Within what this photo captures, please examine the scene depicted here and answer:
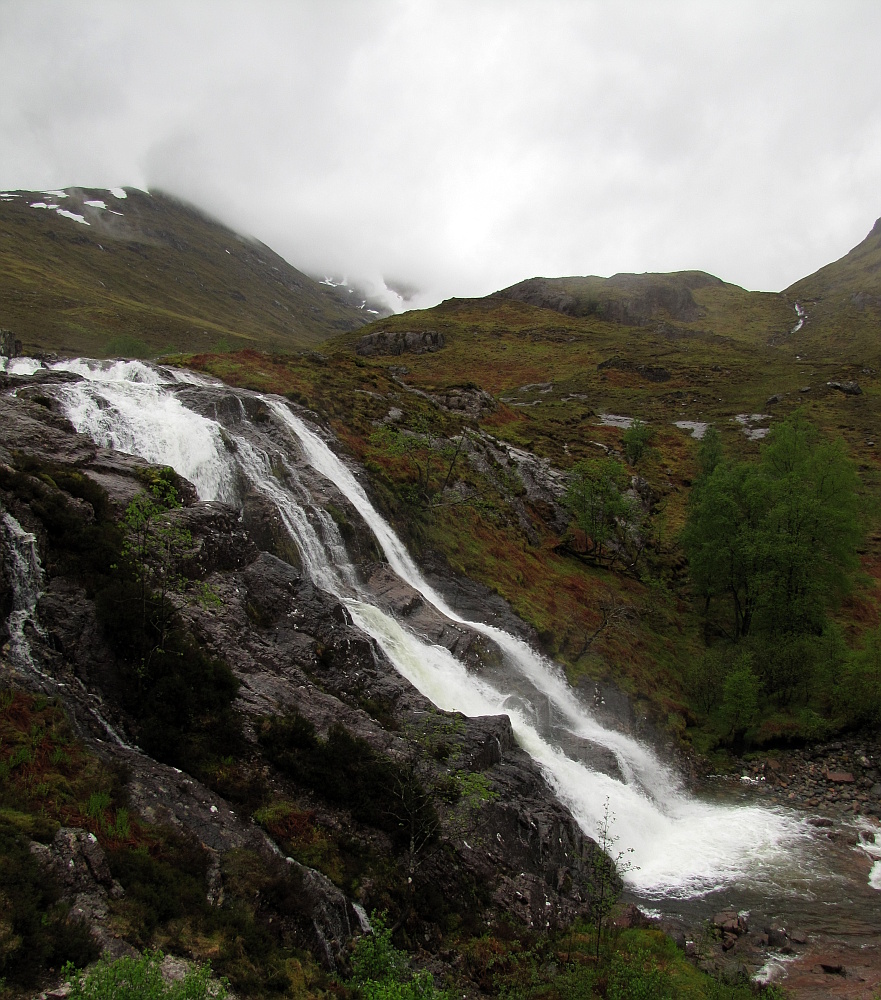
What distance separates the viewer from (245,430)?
119 ft

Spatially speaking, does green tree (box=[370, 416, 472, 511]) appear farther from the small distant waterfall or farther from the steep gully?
the small distant waterfall

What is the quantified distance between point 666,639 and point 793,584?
914cm

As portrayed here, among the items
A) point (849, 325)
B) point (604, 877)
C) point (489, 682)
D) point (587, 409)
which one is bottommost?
point (604, 877)

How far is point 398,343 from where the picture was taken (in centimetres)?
14838

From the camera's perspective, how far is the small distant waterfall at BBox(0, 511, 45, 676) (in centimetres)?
1362

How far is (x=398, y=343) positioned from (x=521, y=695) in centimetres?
12986

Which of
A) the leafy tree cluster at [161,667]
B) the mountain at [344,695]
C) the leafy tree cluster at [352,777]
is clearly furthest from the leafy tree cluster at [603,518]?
the leafy tree cluster at [161,667]

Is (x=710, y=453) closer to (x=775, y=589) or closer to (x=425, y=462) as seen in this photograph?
(x=775, y=589)

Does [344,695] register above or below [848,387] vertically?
below

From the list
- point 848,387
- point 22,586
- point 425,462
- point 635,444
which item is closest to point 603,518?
point 425,462

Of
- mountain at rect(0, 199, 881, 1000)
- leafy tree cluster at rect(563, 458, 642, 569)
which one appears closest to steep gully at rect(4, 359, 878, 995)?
mountain at rect(0, 199, 881, 1000)

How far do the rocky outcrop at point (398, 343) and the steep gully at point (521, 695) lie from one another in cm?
11226

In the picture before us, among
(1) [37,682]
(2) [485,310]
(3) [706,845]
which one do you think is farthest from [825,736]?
(2) [485,310]

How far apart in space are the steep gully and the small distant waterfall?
0.45 ft
